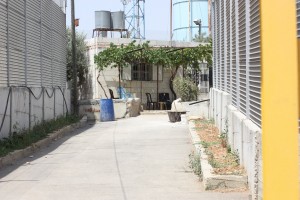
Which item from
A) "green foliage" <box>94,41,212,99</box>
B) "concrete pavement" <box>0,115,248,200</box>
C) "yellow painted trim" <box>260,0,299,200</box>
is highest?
"green foliage" <box>94,41,212,99</box>

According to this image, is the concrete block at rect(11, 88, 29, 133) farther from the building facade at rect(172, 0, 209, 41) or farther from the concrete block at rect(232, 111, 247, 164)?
the building facade at rect(172, 0, 209, 41)

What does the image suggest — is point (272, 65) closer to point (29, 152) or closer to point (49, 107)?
point (29, 152)

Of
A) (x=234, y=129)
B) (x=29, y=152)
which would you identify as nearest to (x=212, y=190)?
(x=234, y=129)

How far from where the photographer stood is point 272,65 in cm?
231

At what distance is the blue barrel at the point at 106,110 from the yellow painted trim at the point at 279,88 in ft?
72.7

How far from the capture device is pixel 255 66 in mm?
7156

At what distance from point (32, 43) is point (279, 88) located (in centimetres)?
1514

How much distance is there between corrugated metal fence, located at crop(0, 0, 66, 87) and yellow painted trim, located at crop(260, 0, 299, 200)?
11.5 m

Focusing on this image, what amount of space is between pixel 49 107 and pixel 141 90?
1137cm

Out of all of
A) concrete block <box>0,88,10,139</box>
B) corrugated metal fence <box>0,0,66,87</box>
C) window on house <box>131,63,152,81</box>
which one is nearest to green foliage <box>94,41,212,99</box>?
window on house <box>131,63,152,81</box>

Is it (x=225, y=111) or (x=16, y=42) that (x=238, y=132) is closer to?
(x=225, y=111)

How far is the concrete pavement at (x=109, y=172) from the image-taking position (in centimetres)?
757

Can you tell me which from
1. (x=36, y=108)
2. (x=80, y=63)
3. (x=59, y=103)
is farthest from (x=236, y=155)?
(x=80, y=63)

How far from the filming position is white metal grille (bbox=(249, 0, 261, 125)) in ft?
22.2
